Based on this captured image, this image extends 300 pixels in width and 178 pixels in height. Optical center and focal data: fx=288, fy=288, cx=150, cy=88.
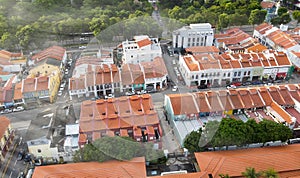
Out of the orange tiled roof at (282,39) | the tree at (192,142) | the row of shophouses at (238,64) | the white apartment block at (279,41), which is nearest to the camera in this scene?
the tree at (192,142)

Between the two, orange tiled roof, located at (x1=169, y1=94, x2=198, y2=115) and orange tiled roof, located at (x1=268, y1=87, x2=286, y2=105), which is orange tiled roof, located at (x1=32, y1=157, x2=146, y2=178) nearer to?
orange tiled roof, located at (x1=169, y1=94, x2=198, y2=115)

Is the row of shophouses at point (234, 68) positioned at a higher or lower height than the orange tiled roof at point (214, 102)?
higher

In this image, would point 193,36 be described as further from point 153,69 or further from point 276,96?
point 276,96

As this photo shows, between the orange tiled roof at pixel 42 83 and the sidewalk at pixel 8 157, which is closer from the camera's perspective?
the sidewalk at pixel 8 157

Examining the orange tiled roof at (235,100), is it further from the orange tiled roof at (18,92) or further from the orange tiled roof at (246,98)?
the orange tiled roof at (18,92)

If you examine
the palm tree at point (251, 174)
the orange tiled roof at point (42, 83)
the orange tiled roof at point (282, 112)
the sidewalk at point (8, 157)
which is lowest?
the sidewalk at point (8, 157)

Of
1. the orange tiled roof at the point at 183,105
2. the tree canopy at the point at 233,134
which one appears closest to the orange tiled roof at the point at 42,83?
the orange tiled roof at the point at 183,105
